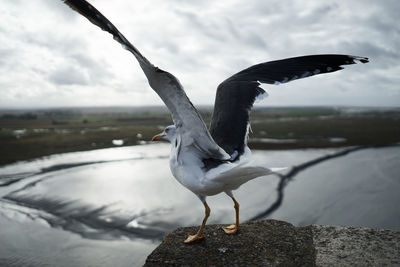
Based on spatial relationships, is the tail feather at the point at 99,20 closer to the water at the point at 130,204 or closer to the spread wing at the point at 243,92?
the spread wing at the point at 243,92

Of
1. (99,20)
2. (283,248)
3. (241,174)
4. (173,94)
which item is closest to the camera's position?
(99,20)

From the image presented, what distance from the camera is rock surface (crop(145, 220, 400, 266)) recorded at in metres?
4.07

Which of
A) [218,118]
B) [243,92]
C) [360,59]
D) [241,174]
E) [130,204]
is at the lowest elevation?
[130,204]

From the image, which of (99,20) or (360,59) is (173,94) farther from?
(360,59)

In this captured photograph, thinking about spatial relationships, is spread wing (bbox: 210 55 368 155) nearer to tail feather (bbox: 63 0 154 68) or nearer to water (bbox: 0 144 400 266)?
tail feather (bbox: 63 0 154 68)

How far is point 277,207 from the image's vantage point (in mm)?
7805

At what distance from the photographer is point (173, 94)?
11.5 feet

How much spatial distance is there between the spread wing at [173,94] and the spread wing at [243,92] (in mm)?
568

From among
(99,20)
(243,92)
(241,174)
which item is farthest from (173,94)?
(243,92)

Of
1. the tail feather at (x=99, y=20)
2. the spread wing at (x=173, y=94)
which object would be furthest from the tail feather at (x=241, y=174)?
the tail feather at (x=99, y=20)

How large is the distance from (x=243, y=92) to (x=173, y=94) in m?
1.64

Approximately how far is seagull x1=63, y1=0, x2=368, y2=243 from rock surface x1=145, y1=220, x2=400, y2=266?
0.28 meters

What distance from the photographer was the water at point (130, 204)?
5805 mm

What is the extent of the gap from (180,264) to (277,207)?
444 cm
